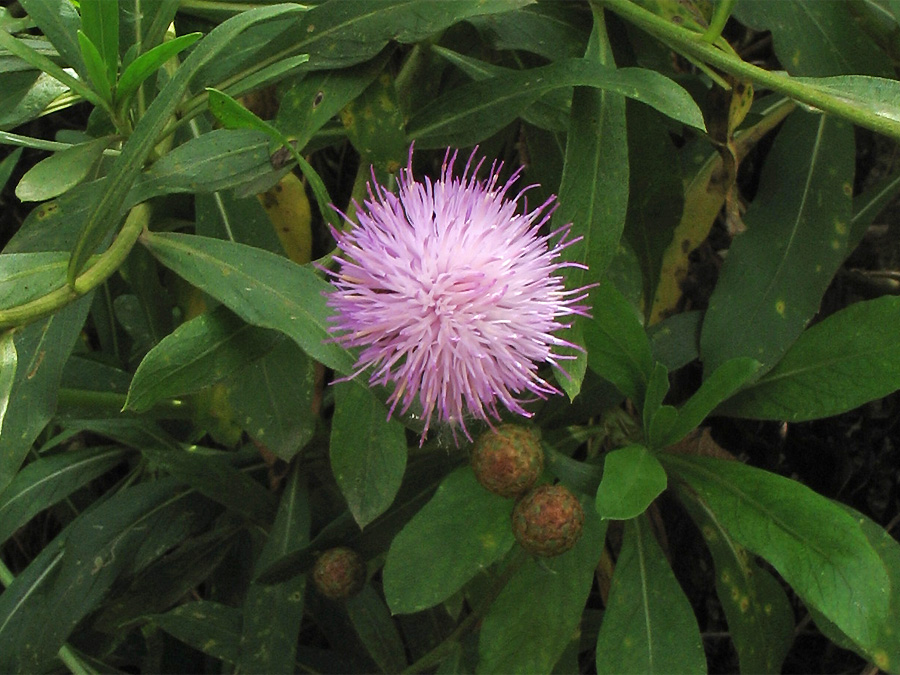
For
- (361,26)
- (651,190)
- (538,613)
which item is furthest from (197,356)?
(651,190)

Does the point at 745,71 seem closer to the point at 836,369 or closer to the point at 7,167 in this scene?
the point at 836,369

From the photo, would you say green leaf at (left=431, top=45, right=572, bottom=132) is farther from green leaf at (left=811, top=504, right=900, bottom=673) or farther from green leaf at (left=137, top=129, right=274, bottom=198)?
green leaf at (left=811, top=504, right=900, bottom=673)

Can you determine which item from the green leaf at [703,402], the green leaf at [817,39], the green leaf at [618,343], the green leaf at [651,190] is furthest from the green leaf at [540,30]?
the green leaf at [703,402]

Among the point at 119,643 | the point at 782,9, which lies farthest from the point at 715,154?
the point at 119,643

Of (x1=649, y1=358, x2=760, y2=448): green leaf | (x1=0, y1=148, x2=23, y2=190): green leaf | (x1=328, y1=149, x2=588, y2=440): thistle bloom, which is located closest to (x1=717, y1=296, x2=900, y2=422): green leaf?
(x1=649, y1=358, x2=760, y2=448): green leaf

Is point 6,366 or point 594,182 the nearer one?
point 6,366

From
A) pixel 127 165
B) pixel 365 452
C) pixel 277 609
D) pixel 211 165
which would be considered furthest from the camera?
pixel 277 609

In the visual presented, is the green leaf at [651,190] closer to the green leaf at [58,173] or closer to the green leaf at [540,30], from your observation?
the green leaf at [540,30]
